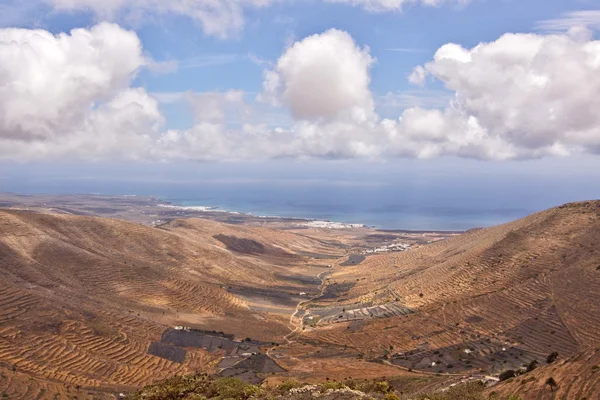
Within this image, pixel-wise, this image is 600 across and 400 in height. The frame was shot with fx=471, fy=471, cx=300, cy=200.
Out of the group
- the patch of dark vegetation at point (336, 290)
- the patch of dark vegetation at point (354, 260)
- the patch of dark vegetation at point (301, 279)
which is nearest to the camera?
the patch of dark vegetation at point (336, 290)

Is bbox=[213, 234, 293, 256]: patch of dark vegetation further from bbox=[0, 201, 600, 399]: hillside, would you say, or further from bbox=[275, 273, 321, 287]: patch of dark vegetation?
bbox=[0, 201, 600, 399]: hillside

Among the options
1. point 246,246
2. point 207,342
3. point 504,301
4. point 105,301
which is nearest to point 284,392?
point 207,342

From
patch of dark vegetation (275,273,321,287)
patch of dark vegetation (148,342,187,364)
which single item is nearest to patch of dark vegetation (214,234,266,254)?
patch of dark vegetation (275,273,321,287)

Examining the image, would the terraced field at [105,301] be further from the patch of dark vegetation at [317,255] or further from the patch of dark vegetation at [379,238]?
the patch of dark vegetation at [379,238]

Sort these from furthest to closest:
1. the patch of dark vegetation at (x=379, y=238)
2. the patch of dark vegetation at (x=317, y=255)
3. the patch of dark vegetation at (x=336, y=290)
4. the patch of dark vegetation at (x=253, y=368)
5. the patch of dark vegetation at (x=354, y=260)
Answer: the patch of dark vegetation at (x=379, y=238) → the patch of dark vegetation at (x=317, y=255) → the patch of dark vegetation at (x=354, y=260) → the patch of dark vegetation at (x=336, y=290) → the patch of dark vegetation at (x=253, y=368)

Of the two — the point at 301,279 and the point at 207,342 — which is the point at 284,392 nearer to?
the point at 207,342

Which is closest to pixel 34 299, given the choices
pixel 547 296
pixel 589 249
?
pixel 547 296

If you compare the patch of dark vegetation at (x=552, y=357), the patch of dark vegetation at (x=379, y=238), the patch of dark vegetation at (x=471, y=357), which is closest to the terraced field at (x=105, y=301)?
the patch of dark vegetation at (x=471, y=357)
